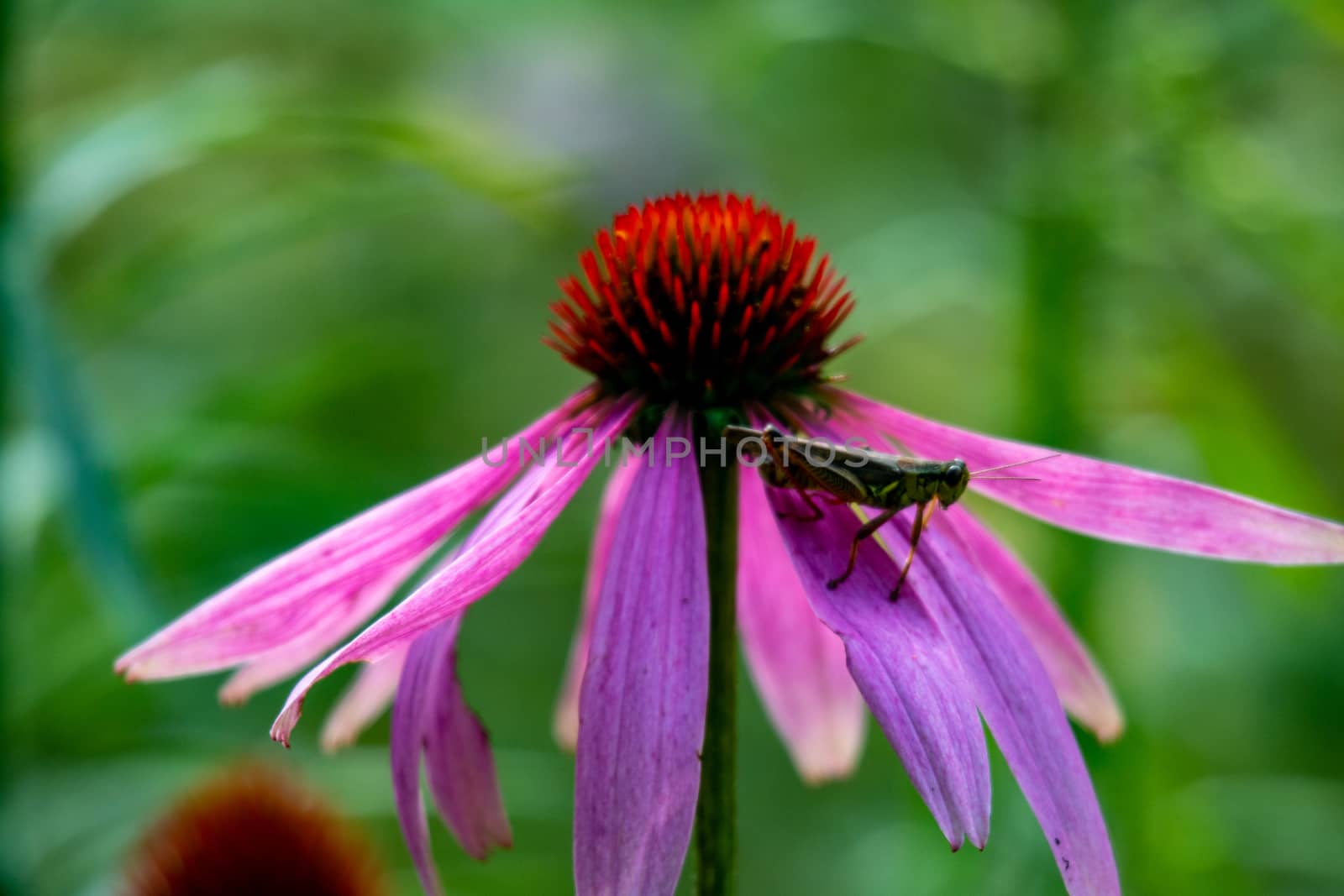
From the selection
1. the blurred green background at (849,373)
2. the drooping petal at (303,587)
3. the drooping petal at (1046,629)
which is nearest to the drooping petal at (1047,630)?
the drooping petal at (1046,629)

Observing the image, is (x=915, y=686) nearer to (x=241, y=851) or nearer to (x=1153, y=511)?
(x=1153, y=511)

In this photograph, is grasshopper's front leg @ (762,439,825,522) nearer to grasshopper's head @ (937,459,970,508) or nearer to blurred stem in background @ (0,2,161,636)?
grasshopper's head @ (937,459,970,508)

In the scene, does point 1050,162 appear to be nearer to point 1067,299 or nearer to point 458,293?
point 1067,299

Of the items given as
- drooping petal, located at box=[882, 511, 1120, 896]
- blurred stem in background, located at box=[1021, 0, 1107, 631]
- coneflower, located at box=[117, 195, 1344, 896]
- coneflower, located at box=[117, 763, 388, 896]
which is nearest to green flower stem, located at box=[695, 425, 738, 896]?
coneflower, located at box=[117, 195, 1344, 896]

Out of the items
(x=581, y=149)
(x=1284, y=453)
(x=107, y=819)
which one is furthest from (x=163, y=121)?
(x=581, y=149)

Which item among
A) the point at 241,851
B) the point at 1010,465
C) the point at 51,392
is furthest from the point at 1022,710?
the point at 51,392
